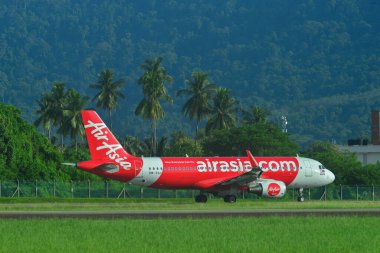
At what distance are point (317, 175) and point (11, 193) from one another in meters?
27.7

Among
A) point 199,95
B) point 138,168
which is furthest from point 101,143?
point 199,95

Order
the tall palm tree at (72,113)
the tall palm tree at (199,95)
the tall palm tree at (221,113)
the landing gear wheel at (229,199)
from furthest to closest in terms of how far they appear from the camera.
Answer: the tall palm tree at (72,113) → the tall palm tree at (199,95) → the tall palm tree at (221,113) → the landing gear wheel at (229,199)

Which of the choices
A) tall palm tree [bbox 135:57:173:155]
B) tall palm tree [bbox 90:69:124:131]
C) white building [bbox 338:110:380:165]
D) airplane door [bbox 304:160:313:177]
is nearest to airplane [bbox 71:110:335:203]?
airplane door [bbox 304:160:313:177]

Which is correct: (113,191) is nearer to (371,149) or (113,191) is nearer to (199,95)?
(199,95)

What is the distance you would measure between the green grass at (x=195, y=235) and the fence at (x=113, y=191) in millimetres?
40913

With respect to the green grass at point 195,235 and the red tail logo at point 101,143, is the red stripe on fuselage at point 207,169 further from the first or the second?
the green grass at point 195,235

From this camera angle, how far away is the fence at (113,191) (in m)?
88.4

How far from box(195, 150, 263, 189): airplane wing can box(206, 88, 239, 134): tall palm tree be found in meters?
77.0

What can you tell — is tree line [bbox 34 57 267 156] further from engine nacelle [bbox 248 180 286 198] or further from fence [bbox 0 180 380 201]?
engine nacelle [bbox 248 180 286 198]

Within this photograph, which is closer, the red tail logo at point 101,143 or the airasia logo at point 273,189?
the red tail logo at point 101,143

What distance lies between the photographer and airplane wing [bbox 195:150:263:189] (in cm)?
7500

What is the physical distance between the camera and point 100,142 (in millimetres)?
75062

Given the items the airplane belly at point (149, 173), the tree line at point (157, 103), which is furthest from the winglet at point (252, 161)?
the tree line at point (157, 103)

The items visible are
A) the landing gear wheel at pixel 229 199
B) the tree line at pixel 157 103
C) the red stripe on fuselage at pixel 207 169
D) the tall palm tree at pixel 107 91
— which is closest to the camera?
the landing gear wheel at pixel 229 199
